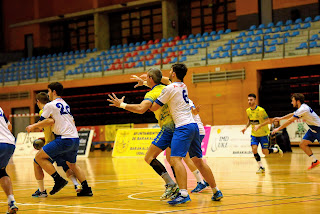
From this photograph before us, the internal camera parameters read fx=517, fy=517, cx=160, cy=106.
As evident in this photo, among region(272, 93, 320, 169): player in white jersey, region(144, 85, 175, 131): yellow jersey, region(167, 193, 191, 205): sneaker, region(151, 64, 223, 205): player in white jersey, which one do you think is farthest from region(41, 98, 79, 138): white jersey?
region(272, 93, 320, 169): player in white jersey

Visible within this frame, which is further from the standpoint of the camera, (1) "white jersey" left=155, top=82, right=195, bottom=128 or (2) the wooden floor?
(1) "white jersey" left=155, top=82, right=195, bottom=128

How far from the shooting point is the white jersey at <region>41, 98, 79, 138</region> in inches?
356

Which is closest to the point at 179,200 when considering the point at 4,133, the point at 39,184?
the point at 4,133

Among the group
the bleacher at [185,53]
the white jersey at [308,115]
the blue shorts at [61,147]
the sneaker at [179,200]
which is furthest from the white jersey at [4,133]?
the bleacher at [185,53]

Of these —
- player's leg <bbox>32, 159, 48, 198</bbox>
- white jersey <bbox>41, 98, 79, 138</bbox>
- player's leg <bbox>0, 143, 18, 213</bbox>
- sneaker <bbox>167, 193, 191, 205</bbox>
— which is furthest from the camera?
player's leg <bbox>32, 159, 48, 198</bbox>

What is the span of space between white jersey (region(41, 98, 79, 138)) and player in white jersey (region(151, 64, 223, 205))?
1.99 metres

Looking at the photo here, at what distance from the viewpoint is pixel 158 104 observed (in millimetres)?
7941

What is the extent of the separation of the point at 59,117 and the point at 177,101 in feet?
7.69

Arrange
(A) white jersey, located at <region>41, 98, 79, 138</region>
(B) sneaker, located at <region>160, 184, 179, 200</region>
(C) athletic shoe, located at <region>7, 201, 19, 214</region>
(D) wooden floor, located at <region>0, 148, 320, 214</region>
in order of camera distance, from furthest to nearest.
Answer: (A) white jersey, located at <region>41, 98, 79, 138</region>
(B) sneaker, located at <region>160, 184, 179, 200</region>
(D) wooden floor, located at <region>0, 148, 320, 214</region>
(C) athletic shoe, located at <region>7, 201, 19, 214</region>

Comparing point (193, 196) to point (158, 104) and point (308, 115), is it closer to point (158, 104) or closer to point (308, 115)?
point (158, 104)

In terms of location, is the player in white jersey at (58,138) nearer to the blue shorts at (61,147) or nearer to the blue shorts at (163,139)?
the blue shorts at (61,147)

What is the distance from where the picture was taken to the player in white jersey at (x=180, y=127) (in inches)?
307

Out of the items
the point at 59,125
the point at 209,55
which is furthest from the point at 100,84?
the point at 59,125

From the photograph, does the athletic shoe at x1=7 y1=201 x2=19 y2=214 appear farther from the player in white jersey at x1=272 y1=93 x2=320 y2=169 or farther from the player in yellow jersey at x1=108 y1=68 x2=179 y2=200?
the player in white jersey at x1=272 y1=93 x2=320 y2=169
